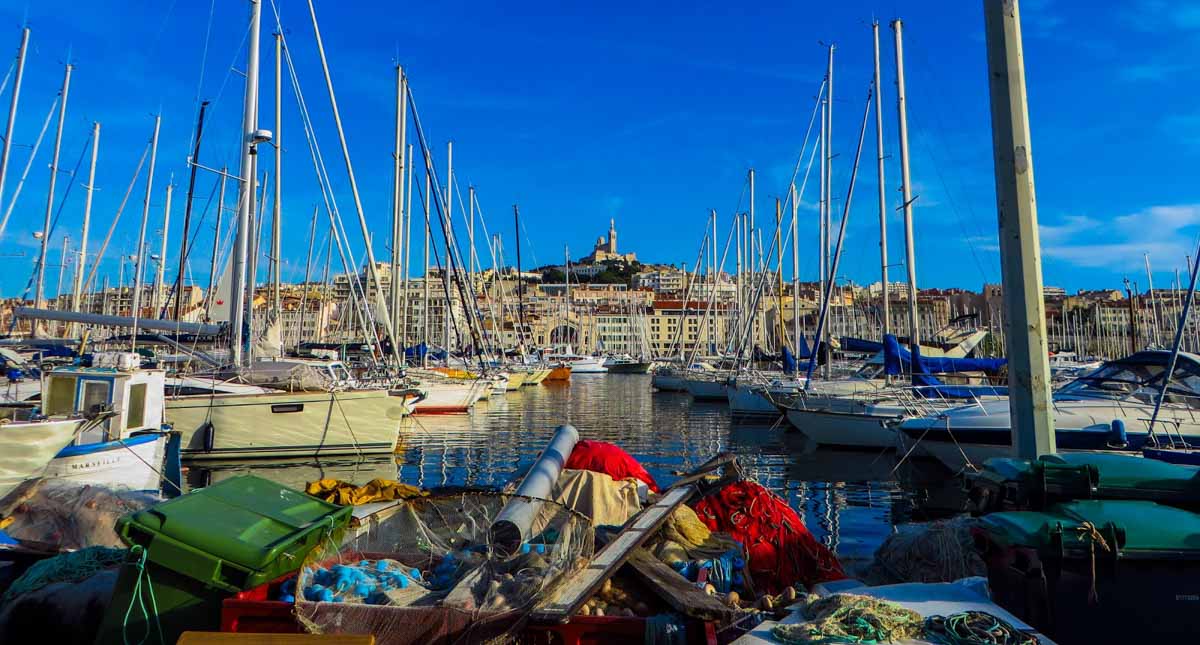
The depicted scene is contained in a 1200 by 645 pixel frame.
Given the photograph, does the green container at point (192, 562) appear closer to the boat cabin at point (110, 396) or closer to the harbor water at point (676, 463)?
the harbor water at point (676, 463)

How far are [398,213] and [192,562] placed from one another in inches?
965

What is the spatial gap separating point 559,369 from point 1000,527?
56112 mm

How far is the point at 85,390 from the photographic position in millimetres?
11250

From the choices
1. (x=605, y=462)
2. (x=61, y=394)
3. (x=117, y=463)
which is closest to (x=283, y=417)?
(x=61, y=394)

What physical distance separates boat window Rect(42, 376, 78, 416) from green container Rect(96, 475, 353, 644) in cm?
840

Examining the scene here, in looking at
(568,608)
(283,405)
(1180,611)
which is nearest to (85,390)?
(283,405)

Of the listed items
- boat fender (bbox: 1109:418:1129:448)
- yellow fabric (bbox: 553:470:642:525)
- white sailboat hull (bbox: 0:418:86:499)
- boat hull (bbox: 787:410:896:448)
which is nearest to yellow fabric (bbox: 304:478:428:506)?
yellow fabric (bbox: 553:470:642:525)

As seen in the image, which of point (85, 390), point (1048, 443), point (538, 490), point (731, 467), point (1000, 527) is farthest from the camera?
point (85, 390)

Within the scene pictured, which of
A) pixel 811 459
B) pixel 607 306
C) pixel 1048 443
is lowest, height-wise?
pixel 811 459

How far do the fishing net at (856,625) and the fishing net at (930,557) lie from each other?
258cm

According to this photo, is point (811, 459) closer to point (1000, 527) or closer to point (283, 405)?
point (283, 405)

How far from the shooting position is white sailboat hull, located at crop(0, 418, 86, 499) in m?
9.55

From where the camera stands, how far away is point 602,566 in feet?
16.6

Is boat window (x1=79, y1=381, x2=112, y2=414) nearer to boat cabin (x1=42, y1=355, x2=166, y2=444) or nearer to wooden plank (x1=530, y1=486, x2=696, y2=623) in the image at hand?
boat cabin (x1=42, y1=355, x2=166, y2=444)
